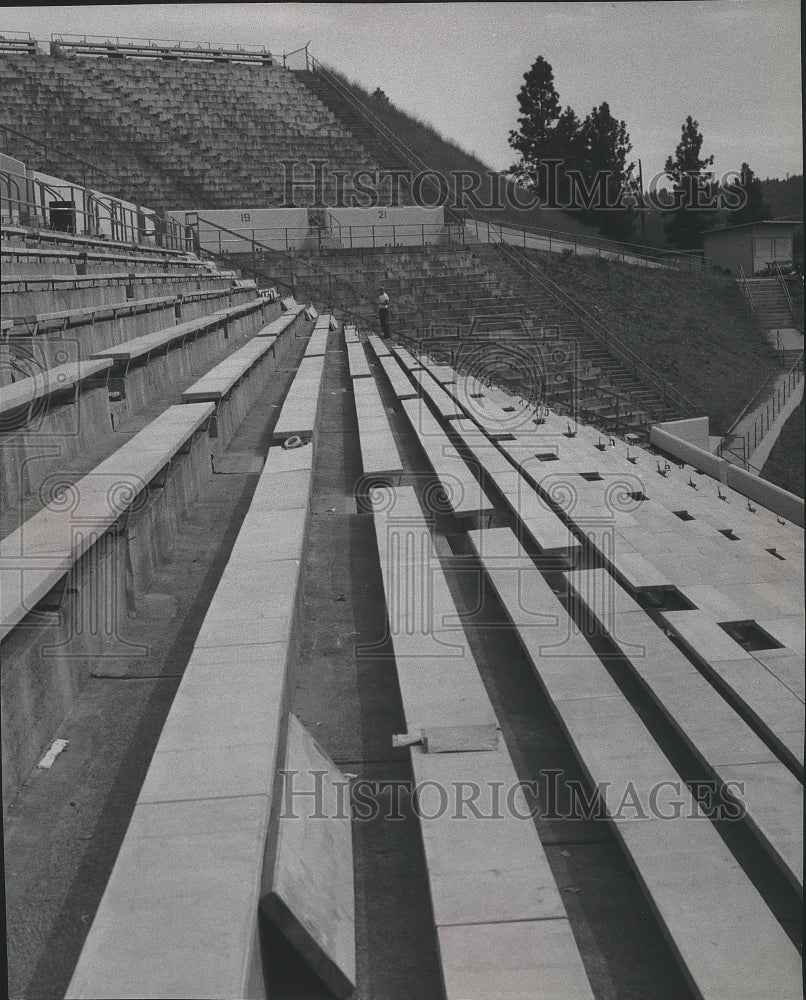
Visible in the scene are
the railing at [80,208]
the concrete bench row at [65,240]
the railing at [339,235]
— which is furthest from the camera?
the railing at [339,235]

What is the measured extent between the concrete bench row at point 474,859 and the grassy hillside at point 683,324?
6.45 meters

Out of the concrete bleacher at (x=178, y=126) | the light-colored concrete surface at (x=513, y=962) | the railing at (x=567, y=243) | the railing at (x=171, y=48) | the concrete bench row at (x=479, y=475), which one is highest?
the railing at (x=171, y=48)

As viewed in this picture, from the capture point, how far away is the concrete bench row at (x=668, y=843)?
46.3 inches

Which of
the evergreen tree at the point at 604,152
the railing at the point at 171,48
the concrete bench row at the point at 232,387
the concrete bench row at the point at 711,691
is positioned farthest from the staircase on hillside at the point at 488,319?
the railing at the point at 171,48

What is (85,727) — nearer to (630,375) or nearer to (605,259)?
(630,375)

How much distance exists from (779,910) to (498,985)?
52 cm

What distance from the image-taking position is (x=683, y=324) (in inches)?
591

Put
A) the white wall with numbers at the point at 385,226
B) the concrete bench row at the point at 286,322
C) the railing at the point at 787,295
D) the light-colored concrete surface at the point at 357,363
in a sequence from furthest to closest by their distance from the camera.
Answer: the white wall with numbers at the point at 385,226
the concrete bench row at the point at 286,322
the light-colored concrete surface at the point at 357,363
the railing at the point at 787,295

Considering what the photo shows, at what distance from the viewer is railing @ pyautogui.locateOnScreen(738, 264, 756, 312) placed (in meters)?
10.7

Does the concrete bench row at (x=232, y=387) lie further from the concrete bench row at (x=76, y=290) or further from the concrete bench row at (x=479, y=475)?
the concrete bench row at (x=479, y=475)

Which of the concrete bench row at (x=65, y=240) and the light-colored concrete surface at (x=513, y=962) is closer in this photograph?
the light-colored concrete surface at (x=513, y=962)

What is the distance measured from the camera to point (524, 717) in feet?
6.24

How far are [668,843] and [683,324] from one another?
14732 mm

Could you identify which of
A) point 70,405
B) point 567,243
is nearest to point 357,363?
point 70,405
